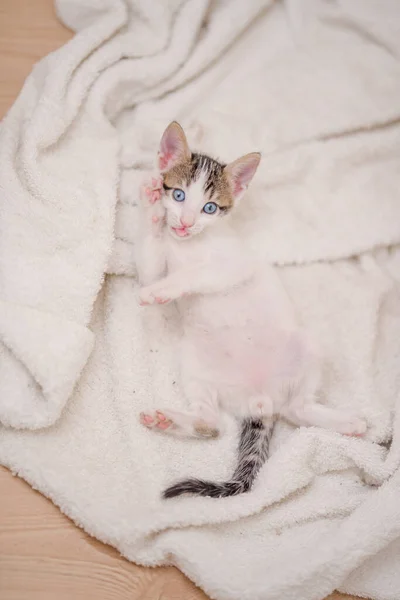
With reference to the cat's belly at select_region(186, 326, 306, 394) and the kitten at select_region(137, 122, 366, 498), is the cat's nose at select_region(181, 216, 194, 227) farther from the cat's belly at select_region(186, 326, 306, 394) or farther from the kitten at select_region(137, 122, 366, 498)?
the cat's belly at select_region(186, 326, 306, 394)

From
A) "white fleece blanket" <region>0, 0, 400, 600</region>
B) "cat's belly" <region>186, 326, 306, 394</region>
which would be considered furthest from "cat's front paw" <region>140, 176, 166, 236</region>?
"cat's belly" <region>186, 326, 306, 394</region>

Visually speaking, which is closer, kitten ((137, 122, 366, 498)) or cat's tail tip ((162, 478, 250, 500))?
cat's tail tip ((162, 478, 250, 500))

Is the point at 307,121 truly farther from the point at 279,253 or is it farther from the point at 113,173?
the point at 113,173

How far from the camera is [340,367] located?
1.76 m

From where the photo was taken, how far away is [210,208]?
1618mm

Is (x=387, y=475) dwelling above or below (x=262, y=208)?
below

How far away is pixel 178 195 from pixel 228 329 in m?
0.39

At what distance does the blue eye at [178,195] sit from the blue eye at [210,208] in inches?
2.5

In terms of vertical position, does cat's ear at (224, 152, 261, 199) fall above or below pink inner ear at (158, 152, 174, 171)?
above

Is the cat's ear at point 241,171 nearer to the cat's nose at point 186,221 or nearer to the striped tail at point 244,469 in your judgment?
the cat's nose at point 186,221

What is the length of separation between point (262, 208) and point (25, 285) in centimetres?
74

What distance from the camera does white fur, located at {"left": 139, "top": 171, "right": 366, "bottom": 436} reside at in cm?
162

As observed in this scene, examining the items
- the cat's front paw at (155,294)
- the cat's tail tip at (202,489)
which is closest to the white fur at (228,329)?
the cat's front paw at (155,294)

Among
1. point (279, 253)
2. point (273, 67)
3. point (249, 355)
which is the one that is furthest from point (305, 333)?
point (273, 67)
